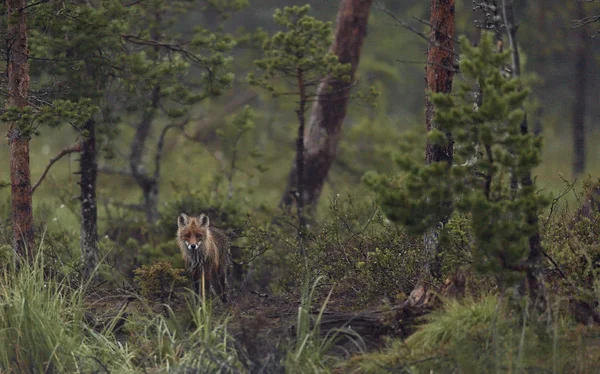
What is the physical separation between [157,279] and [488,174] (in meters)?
4.58

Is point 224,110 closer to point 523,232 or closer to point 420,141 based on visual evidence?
point 420,141

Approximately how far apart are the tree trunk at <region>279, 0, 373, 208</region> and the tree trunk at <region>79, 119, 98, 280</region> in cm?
482

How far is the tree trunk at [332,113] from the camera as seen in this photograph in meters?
17.8

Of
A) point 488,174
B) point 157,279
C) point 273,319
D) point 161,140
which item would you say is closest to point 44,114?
point 157,279

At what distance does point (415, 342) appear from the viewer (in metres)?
8.23

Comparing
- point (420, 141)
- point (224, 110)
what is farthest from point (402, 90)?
point (420, 141)

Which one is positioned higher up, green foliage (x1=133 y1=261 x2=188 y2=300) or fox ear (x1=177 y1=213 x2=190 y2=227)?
fox ear (x1=177 y1=213 x2=190 y2=227)

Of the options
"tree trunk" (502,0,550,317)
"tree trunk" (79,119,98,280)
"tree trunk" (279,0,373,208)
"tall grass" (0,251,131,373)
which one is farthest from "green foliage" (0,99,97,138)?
"tree trunk" (279,0,373,208)

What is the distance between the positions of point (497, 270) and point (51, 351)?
4.26 meters

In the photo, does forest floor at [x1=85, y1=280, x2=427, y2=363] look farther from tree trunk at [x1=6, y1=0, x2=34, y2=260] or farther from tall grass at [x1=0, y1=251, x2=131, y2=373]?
tree trunk at [x1=6, y1=0, x2=34, y2=260]

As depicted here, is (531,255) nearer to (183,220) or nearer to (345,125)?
(183,220)

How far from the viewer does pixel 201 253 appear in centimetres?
1150

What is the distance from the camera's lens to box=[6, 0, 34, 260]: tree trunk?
10.2 meters

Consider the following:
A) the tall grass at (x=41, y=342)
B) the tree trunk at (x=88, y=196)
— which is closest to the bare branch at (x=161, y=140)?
the tree trunk at (x=88, y=196)
